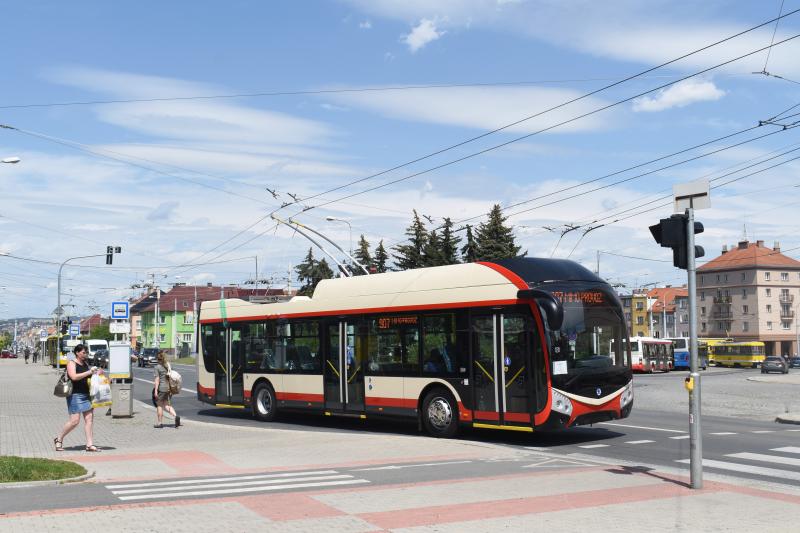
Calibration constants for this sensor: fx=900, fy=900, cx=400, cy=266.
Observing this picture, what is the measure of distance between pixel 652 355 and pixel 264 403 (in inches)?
1975

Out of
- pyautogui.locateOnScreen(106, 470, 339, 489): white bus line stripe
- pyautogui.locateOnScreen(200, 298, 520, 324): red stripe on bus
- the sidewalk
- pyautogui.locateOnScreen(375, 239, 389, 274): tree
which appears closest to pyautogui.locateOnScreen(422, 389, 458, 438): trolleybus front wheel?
the sidewalk

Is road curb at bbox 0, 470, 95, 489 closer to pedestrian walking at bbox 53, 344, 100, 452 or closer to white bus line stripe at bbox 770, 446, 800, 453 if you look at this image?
pedestrian walking at bbox 53, 344, 100, 452

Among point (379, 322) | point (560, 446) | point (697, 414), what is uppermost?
point (379, 322)

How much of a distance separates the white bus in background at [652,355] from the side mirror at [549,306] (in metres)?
49.9

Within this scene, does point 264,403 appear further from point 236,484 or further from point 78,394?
point 236,484

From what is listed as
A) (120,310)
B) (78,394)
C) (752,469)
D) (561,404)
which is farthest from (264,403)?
(120,310)

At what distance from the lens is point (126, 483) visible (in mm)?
11109

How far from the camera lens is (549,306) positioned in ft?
48.2

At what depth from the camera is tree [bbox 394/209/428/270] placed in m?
66.5

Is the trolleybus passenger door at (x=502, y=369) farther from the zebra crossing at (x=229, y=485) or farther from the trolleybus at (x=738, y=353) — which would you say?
the trolleybus at (x=738, y=353)

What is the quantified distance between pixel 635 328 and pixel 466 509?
143m

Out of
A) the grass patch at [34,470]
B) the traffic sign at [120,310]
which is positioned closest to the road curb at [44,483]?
the grass patch at [34,470]

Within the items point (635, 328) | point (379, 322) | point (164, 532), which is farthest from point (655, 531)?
point (635, 328)

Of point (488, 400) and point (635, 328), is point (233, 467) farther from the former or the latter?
point (635, 328)
